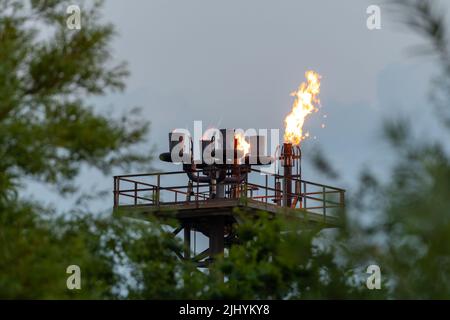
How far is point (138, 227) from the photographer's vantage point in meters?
23.7

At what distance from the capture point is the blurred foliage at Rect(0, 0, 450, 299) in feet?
21.6

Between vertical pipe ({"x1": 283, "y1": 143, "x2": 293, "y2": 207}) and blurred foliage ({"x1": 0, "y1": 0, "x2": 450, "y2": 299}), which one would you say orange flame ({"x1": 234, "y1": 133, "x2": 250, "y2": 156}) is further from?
blurred foliage ({"x1": 0, "y1": 0, "x2": 450, "y2": 299})

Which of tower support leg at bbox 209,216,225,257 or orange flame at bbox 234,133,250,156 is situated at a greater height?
orange flame at bbox 234,133,250,156

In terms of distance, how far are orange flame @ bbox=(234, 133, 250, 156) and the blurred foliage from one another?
10.4m

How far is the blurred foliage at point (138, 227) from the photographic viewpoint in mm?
6574

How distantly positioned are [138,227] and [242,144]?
1308cm

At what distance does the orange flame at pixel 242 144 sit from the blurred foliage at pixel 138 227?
1039cm

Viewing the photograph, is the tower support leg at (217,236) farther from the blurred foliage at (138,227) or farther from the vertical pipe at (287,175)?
the blurred foliage at (138,227)

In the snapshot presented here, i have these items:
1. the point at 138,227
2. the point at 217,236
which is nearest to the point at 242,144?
the point at 217,236
